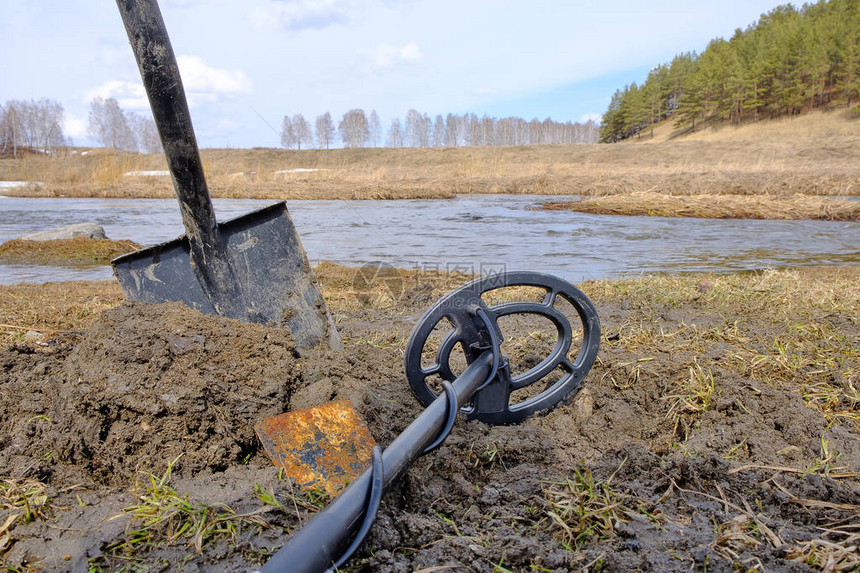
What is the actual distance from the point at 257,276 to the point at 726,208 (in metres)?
15.6

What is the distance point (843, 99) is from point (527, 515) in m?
73.0

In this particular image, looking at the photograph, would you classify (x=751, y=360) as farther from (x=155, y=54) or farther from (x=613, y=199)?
(x=613, y=199)

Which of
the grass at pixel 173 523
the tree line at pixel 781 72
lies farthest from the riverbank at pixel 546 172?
the grass at pixel 173 523

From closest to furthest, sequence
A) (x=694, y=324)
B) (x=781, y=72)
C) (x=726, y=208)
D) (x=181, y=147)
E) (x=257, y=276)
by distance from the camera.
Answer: (x=181, y=147), (x=257, y=276), (x=694, y=324), (x=726, y=208), (x=781, y=72)

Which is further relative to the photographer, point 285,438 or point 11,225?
point 11,225

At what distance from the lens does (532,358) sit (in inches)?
113

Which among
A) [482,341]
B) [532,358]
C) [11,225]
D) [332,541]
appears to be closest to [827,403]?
[532,358]

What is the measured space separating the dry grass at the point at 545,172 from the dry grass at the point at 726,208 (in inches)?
155

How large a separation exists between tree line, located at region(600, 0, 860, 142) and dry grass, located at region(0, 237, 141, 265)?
67.3 m

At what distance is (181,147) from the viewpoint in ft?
8.20

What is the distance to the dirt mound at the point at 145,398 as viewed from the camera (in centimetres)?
179

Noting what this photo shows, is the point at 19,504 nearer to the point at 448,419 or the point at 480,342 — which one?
the point at 448,419

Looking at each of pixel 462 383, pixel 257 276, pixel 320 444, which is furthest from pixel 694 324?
pixel 257 276

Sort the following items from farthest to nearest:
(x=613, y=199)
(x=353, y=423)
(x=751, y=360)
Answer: (x=613, y=199) < (x=751, y=360) < (x=353, y=423)
